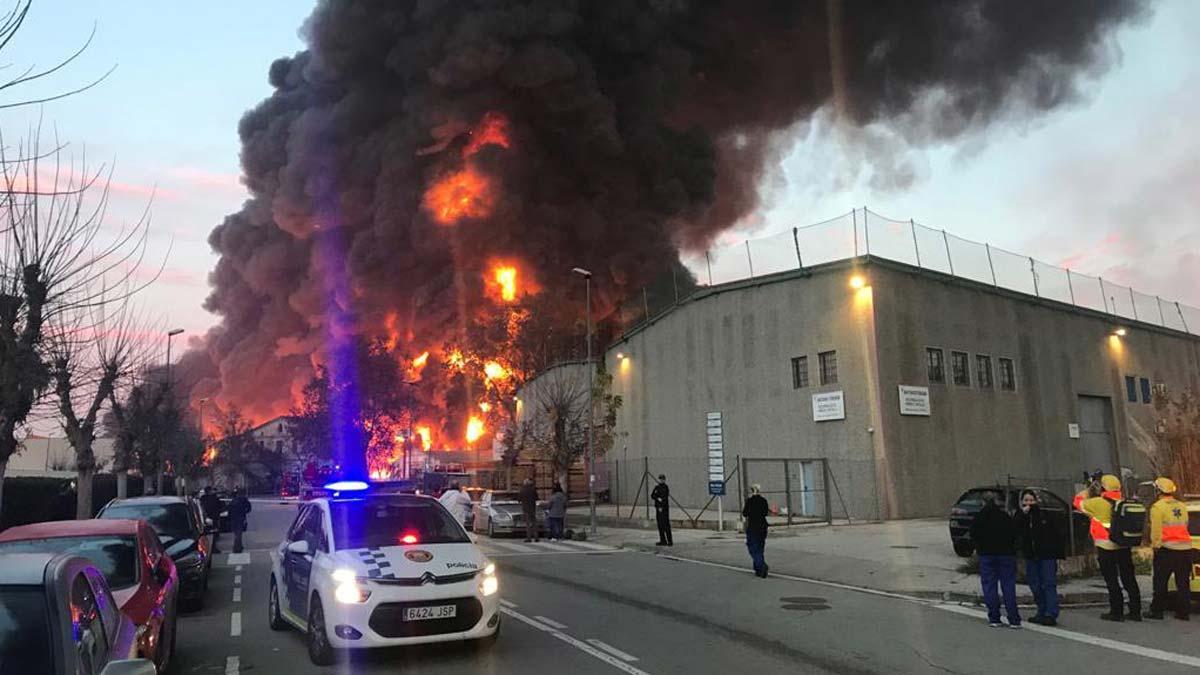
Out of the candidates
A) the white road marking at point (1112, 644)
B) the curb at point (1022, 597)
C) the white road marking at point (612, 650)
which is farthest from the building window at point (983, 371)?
the white road marking at point (612, 650)

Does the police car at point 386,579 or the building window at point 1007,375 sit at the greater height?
the building window at point 1007,375

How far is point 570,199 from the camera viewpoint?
6256 cm

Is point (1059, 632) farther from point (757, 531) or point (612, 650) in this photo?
point (757, 531)

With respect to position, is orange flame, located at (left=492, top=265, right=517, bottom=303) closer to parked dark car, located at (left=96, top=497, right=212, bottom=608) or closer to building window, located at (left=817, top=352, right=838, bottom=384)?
building window, located at (left=817, top=352, right=838, bottom=384)

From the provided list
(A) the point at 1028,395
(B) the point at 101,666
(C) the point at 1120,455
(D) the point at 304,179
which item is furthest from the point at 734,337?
(D) the point at 304,179

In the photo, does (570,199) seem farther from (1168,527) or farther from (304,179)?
(1168,527)

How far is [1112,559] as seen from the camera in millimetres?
8875

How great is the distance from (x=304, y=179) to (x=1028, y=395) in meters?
51.2

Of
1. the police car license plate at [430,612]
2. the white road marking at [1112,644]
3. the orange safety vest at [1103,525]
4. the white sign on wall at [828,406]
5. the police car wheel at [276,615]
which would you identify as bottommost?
the white road marking at [1112,644]

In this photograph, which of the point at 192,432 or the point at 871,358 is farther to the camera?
the point at 192,432

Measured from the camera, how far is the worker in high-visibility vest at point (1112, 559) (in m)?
8.72

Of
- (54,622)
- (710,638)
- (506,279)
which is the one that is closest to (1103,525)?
(710,638)

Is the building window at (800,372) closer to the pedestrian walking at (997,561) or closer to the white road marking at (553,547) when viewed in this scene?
the white road marking at (553,547)

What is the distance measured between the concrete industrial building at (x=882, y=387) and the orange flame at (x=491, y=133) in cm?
3027
